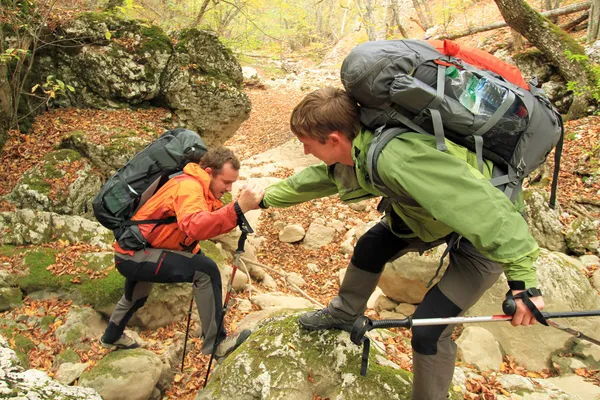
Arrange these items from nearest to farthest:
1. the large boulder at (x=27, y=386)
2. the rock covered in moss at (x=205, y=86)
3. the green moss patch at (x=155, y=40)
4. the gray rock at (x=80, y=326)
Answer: the large boulder at (x=27, y=386)
the gray rock at (x=80, y=326)
the green moss patch at (x=155, y=40)
the rock covered in moss at (x=205, y=86)

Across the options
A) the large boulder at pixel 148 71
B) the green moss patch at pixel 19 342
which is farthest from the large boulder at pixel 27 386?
the large boulder at pixel 148 71

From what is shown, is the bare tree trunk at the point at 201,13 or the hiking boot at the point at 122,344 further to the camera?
the bare tree trunk at the point at 201,13

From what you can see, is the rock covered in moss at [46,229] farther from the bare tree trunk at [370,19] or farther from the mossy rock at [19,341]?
the bare tree trunk at [370,19]

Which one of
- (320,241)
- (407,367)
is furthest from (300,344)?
(320,241)

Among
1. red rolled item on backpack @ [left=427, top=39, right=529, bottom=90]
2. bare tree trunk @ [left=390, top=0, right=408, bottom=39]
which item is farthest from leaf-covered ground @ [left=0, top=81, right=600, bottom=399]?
bare tree trunk @ [left=390, top=0, right=408, bottom=39]

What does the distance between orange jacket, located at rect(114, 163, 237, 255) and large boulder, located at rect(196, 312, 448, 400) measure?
3.70ft

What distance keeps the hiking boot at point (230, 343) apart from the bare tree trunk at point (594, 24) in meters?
12.6

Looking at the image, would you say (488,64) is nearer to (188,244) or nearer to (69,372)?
(188,244)

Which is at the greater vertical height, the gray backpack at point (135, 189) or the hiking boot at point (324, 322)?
the gray backpack at point (135, 189)

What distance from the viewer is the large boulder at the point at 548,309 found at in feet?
16.5

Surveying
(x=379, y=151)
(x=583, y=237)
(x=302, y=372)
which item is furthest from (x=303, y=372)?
(x=583, y=237)

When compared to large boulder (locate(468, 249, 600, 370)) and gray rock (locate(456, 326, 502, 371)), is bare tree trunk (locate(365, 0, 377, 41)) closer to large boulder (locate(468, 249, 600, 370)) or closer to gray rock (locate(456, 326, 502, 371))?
large boulder (locate(468, 249, 600, 370))

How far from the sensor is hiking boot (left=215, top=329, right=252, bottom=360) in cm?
414

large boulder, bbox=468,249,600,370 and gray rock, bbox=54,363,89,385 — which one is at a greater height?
gray rock, bbox=54,363,89,385
